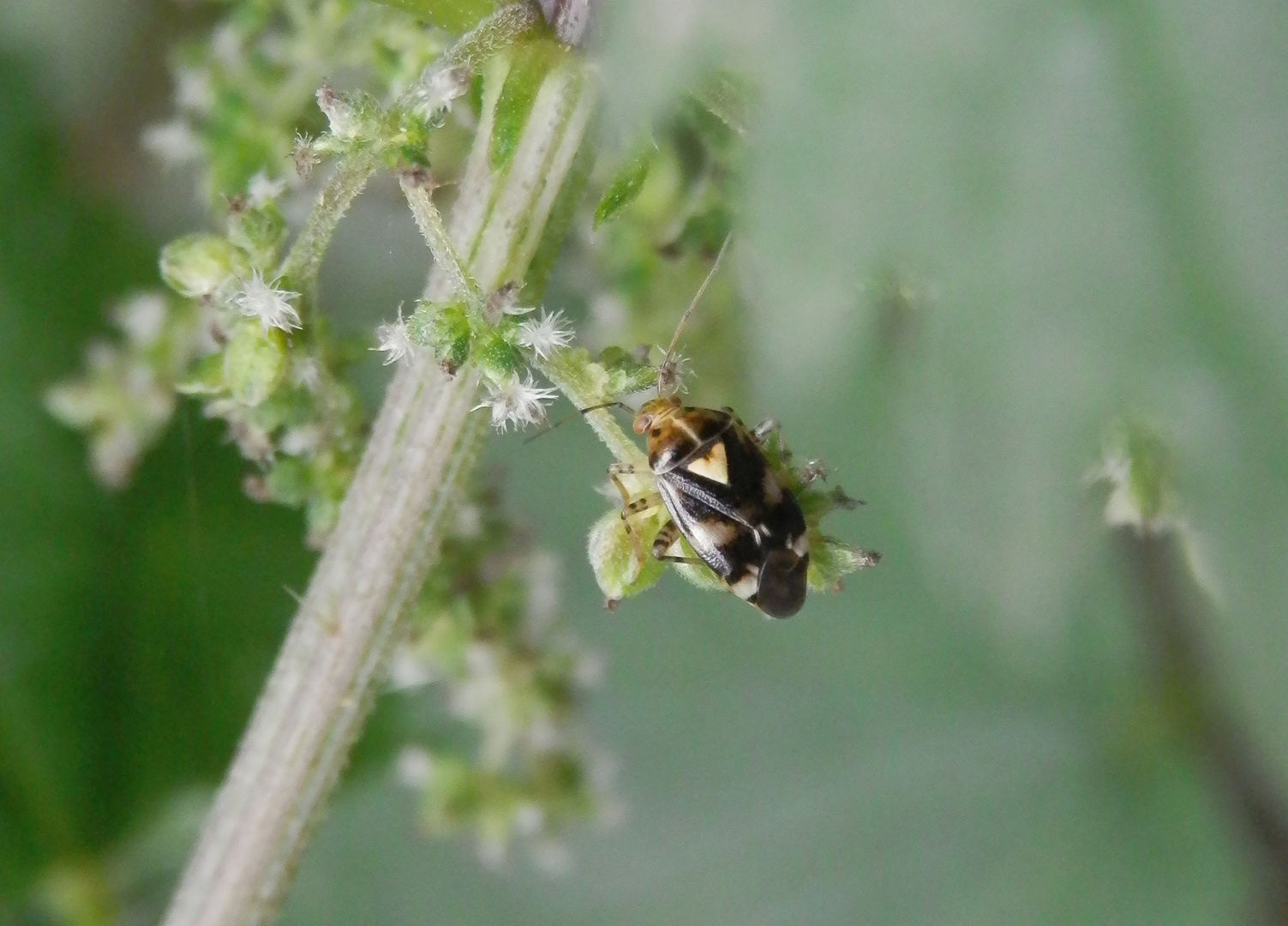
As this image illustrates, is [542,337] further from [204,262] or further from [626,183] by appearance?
[204,262]

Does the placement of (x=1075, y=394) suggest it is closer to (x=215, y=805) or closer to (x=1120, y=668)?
(x=215, y=805)

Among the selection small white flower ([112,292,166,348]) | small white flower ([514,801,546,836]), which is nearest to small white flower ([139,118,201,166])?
small white flower ([112,292,166,348])

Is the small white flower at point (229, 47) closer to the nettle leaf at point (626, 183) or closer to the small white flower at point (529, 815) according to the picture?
the nettle leaf at point (626, 183)

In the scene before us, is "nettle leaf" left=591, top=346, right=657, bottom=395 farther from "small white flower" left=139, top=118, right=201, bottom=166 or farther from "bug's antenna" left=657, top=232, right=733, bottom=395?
"small white flower" left=139, top=118, right=201, bottom=166

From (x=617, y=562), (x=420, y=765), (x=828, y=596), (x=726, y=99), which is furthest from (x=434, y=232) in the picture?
(x=828, y=596)

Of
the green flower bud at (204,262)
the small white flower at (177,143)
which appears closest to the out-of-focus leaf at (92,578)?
the small white flower at (177,143)

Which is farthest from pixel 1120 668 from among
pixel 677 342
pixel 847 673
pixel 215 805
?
pixel 215 805
